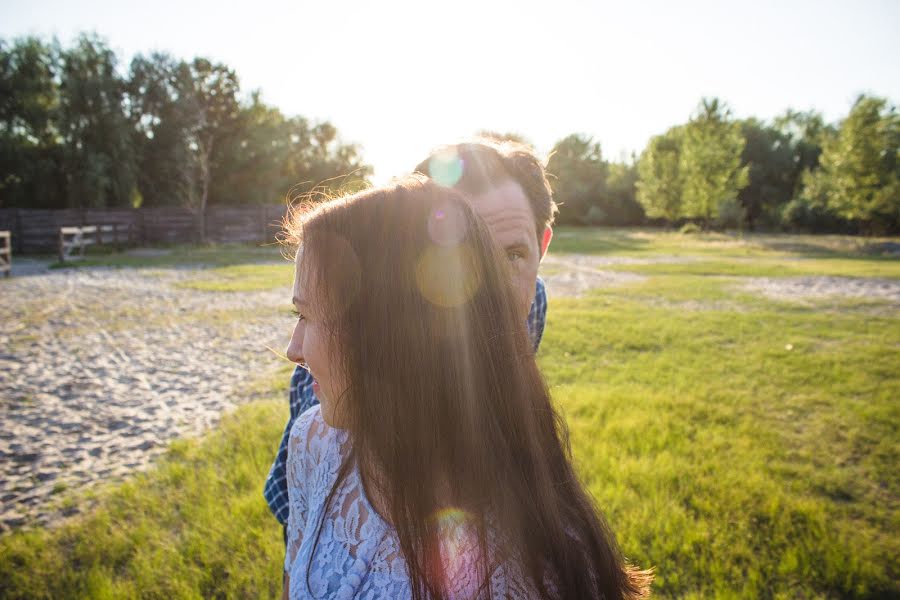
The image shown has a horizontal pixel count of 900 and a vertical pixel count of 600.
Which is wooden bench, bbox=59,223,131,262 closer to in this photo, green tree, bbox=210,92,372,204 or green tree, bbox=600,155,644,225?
green tree, bbox=210,92,372,204

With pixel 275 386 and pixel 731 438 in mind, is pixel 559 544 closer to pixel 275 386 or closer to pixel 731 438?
pixel 731 438

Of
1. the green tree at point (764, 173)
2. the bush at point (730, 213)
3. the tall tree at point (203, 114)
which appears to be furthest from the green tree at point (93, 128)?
the green tree at point (764, 173)

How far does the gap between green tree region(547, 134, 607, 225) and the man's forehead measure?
194 feet

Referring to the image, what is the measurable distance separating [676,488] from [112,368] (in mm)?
6659

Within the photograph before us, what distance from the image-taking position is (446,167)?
1.98 metres

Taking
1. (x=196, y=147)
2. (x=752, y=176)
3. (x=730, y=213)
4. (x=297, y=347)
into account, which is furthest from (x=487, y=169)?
(x=752, y=176)

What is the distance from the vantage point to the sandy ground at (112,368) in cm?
372

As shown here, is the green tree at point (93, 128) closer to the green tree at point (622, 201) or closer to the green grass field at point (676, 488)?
the green grass field at point (676, 488)

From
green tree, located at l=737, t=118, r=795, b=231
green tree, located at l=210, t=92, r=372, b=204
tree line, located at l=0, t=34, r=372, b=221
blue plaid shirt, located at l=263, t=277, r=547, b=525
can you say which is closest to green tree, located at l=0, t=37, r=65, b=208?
tree line, located at l=0, t=34, r=372, b=221

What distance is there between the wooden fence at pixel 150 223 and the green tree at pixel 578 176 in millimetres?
39685

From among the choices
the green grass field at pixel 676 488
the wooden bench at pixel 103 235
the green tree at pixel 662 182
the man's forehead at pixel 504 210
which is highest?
the green tree at pixel 662 182

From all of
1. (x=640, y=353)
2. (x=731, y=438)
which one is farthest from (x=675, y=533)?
(x=640, y=353)

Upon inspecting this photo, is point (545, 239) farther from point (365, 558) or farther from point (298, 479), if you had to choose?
point (365, 558)

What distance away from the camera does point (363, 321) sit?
1021mm
